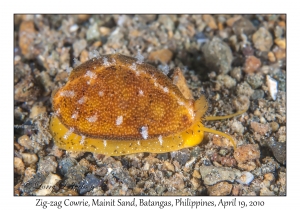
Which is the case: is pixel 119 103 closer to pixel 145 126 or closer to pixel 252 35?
pixel 145 126

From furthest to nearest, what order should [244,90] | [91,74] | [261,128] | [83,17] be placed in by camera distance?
[83,17] → [244,90] → [261,128] → [91,74]

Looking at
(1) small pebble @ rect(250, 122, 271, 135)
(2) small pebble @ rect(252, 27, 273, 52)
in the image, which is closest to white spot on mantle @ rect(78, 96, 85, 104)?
(1) small pebble @ rect(250, 122, 271, 135)

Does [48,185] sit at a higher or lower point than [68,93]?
lower

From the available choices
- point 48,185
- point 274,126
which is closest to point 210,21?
point 274,126

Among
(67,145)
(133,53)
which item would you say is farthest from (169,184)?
(133,53)

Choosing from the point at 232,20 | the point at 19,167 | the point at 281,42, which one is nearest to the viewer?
the point at 19,167

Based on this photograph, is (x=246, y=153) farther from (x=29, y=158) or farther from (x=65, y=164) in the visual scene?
(x=29, y=158)

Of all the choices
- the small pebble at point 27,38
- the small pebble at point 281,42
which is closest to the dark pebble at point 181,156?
the small pebble at point 281,42

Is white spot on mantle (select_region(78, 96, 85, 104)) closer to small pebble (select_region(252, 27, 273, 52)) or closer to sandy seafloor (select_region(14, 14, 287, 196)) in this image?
sandy seafloor (select_region(14, 14, 287, 196))
